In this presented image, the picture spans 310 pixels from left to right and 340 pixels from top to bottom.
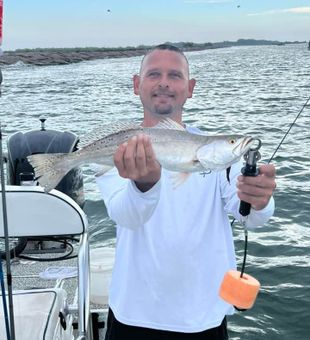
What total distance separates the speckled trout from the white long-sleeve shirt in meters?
0.24

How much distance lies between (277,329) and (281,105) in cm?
2107

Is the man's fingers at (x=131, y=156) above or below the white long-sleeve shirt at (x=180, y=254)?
above

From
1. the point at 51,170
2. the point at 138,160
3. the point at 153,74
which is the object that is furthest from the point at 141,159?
the point at 153,74

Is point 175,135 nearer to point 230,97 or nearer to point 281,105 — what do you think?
point 281,105

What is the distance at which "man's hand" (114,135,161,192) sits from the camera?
2.70m

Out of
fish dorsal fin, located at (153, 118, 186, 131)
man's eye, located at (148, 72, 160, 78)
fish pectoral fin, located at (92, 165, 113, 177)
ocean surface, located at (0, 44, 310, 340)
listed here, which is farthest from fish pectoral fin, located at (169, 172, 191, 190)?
ocean surface, located at (0, 44, 310, 340)

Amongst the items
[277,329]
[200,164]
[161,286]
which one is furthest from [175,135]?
[277,329]

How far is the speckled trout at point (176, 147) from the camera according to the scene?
279 centimetres

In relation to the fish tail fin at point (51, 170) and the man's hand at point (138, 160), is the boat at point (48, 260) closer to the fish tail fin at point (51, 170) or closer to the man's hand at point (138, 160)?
the fish tail fin at point (51, 170)

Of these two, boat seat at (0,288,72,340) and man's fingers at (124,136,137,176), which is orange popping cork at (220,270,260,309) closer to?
man's fingers at (124,136,137,176)

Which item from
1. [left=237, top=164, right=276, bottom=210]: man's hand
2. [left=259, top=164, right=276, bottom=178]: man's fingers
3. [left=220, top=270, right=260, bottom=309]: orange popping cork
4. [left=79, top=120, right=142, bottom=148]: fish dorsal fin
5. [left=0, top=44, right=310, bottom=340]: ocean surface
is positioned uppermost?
[left=79, top=120, right=142, bottom=148]: fish dorsal fin

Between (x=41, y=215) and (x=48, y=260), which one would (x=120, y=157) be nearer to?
(x=41, y=215)

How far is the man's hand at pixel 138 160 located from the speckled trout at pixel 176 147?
10 cm

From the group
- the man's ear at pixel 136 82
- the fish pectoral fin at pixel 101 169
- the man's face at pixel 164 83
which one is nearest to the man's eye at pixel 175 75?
the man's face at pixel 164 83
